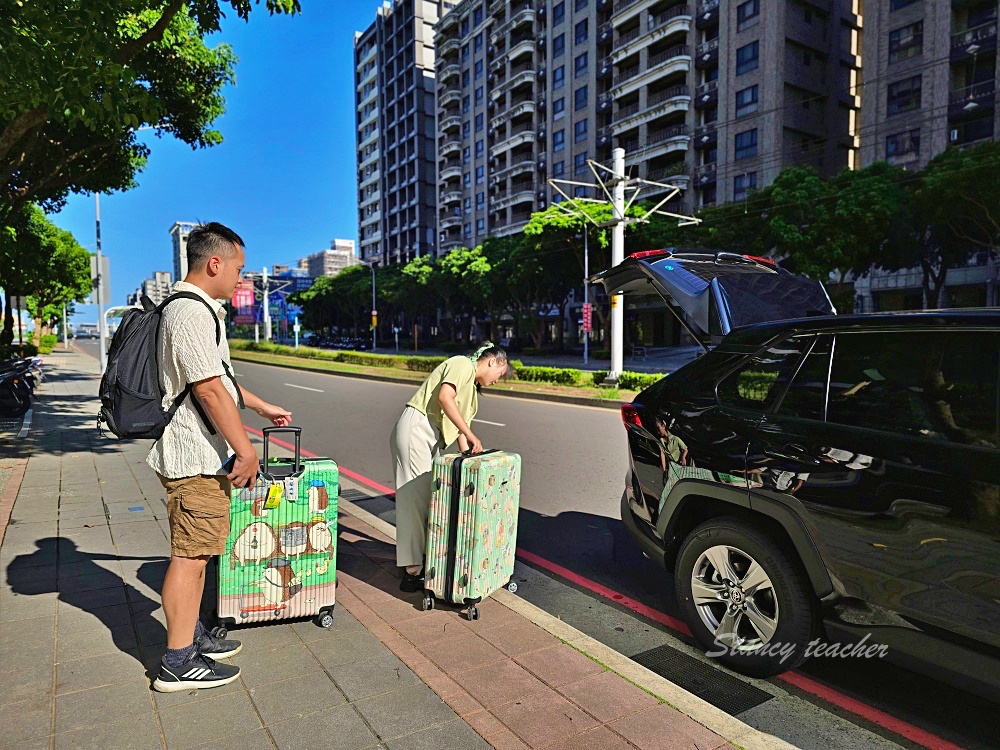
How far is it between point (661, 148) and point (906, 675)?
1788 inches

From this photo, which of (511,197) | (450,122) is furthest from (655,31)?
(450,122)

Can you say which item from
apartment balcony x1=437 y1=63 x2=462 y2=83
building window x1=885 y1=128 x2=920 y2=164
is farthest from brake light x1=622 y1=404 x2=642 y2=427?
apartment balcony x1=437 y1=63 x2=462 y2=83

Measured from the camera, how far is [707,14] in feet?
138

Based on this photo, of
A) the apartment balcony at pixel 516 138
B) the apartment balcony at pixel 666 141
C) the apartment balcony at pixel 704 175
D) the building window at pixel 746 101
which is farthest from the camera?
the apartment balcony at pixel 516 138

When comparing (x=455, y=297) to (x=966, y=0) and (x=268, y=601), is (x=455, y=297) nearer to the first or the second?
(x=966, y=0)

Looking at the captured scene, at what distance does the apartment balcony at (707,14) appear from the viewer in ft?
136

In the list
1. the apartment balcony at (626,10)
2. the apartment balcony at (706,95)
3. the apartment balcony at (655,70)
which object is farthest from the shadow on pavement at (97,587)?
the apartment balcony at (626,10)

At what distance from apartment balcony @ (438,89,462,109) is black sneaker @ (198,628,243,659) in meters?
75.6

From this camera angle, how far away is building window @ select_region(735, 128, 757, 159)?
129ft

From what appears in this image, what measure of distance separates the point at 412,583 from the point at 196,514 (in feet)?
5.34

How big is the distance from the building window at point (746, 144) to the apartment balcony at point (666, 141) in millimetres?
3780

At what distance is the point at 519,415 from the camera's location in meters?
13.2

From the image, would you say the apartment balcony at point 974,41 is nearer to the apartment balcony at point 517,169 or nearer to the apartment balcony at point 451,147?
the apartment balcony at point 517,169

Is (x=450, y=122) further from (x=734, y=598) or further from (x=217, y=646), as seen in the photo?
(x=734, y=598)
